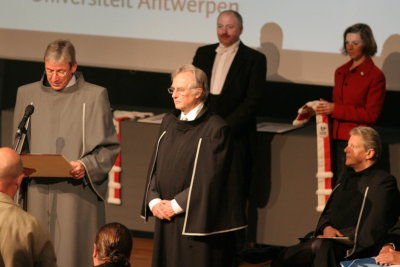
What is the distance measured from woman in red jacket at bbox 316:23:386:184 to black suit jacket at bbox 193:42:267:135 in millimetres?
461

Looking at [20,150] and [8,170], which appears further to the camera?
[20,150]

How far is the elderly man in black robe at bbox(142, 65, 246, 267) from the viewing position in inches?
171

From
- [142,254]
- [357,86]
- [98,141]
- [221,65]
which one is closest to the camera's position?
[98,141]

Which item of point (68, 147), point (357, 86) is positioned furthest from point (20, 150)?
point (357, 86)

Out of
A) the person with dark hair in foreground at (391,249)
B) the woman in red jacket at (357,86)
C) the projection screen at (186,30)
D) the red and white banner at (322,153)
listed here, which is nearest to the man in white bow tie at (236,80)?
the red and white banner at (322,153)

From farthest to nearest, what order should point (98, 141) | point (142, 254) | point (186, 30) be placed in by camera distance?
point (186, 30)
point (142, 254)
point (98, 141)

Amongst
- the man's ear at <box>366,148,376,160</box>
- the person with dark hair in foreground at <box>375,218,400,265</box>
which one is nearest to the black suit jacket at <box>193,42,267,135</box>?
the man's ear at <box>366,148,376,160</box>

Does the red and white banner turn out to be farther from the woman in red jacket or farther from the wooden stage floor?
the wooden stage floor

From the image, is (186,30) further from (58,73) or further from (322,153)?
(58,73)

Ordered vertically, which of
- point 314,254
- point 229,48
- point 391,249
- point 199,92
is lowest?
point 314,254

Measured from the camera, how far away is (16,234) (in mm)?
3332

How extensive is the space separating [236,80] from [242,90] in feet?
0.26

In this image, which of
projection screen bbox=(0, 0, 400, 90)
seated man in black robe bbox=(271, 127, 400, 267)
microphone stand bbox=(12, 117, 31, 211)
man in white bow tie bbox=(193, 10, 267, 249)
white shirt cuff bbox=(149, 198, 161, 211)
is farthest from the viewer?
projection screen bbox=(0, 0, 400, 90)

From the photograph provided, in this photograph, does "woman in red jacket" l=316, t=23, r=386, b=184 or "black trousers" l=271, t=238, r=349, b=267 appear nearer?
"black trousers" l=271, t=238, r=349, b=267
